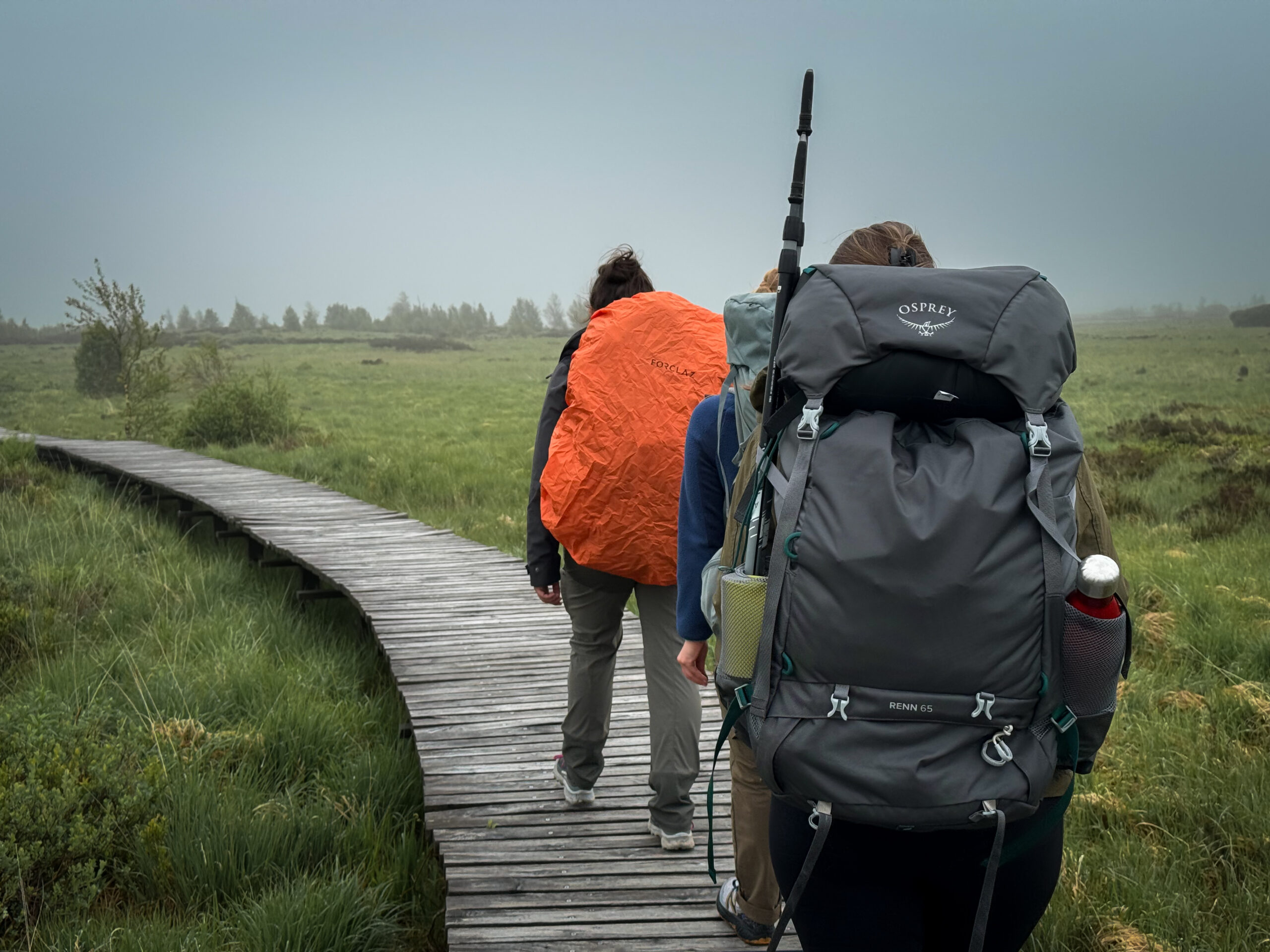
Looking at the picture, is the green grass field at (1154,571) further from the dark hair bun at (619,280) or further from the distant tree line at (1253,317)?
the distant tree line at (1253,317)

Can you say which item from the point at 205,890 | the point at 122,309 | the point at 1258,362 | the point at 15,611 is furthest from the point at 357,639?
the point at 1258,362

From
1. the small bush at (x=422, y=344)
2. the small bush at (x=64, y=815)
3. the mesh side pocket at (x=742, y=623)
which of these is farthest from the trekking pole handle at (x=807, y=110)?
the small bush at (x=422, y=344)

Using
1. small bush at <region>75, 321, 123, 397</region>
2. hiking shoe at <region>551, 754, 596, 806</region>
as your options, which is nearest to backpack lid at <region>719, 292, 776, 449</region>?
hiking shoe at <region>551, 754, 596, 806</region>

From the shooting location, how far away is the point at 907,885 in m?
1.68

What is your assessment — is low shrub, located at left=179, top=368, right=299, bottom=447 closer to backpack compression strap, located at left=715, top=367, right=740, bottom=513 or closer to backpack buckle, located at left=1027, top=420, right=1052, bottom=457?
backpack compression strap, located at left=715, top=367, right=740, bottom=513

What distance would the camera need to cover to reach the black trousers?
1.63 metres

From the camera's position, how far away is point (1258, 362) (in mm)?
41406

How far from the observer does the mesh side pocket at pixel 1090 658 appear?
4.84 feet

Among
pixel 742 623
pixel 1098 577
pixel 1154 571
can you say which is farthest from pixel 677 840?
pixel 1154 571

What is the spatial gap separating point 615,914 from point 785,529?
7.12ft

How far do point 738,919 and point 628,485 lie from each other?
1377mm

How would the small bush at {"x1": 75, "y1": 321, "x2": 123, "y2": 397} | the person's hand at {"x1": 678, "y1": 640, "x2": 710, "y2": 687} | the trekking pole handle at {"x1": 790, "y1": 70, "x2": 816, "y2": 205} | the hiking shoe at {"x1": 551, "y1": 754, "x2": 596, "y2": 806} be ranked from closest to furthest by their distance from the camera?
1. the trekking pole handle at {"x1": 790, "y1": 70, "x2": 816, "y2": 205}
2. the person's hand at {"x1": 678, "y1": 640, "x2": 710, "y2": 687}
3. the hiking shoe at {"x1": 551, "y1": 754, "x2": 596, "y2": 806}
4. the small bush at {"x1": 75, "y1": 321, "x2": 123, "y2": 397}

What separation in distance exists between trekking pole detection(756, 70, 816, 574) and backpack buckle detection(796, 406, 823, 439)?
0.33ft

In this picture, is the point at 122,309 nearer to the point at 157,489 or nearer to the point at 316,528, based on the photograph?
the point at 157,489
